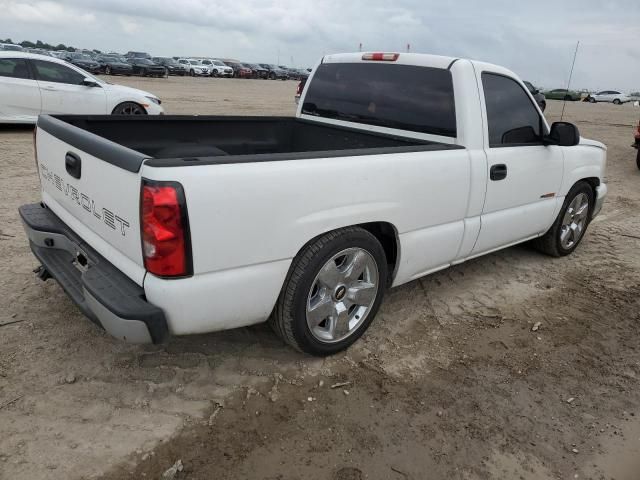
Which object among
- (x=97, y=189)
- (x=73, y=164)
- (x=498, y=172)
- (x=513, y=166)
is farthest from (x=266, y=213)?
(x=513, y=166)

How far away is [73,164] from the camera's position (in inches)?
109

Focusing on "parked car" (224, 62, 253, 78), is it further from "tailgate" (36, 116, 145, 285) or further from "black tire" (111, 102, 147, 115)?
"tailgate" (36, 116, 145, 285)

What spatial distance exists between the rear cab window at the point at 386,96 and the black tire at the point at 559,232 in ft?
6.31

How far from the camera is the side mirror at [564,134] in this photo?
4031 mm

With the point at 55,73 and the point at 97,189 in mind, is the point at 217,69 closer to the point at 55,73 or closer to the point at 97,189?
the point at 55,73

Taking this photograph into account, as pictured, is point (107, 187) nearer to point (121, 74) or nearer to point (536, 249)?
point (536, 249)

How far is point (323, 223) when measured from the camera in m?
2.76

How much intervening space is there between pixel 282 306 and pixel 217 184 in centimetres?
85

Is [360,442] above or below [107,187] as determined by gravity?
below

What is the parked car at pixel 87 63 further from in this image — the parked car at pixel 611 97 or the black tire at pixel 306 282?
the parked car at pixel 611 97

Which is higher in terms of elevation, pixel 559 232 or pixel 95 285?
pixel 95 285

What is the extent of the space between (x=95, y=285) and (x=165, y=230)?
53cm

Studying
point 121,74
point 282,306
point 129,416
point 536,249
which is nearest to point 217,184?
point 282,306

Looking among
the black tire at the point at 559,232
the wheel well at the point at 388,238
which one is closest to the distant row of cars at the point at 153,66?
the black tire at the point at 559,232
